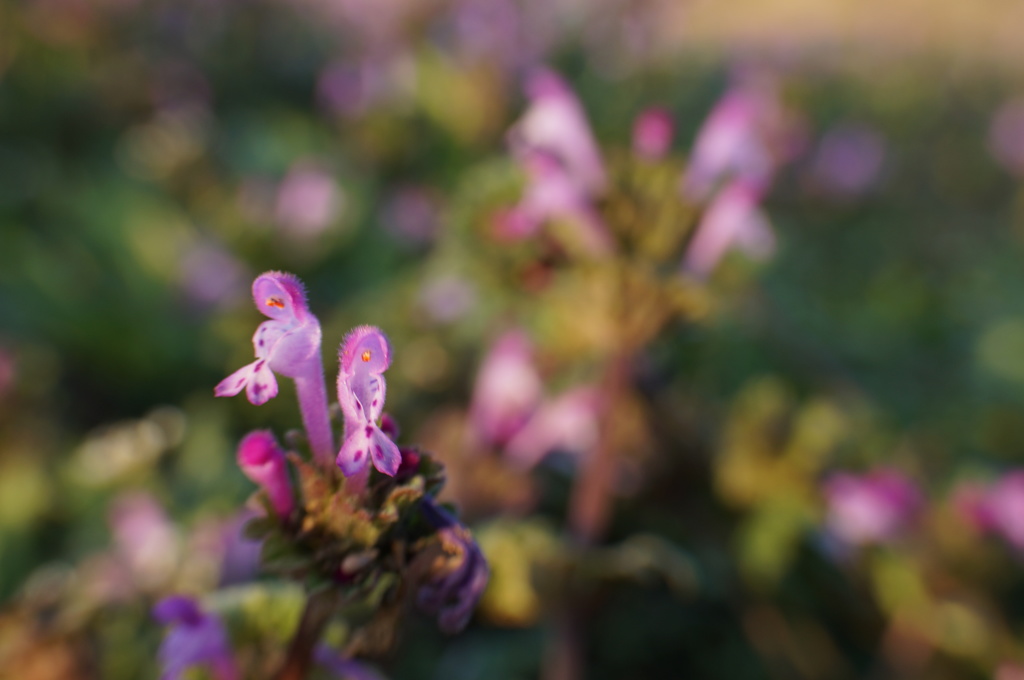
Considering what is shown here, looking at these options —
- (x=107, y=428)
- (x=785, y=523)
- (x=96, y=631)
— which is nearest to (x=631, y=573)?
(x=785, y=523)

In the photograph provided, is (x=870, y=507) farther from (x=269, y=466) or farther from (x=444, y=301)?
(x=269, y=466)

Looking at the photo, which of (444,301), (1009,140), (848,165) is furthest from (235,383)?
(1009,140)

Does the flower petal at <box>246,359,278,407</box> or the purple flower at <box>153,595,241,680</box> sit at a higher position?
the flower petal at <box>246,359,278,407</box>

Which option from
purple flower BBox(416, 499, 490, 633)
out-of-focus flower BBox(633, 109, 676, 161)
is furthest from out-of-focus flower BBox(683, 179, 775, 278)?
purple flower BBox(416, 499, 490, 633)

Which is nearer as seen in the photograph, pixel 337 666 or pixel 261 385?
pixel 261 385

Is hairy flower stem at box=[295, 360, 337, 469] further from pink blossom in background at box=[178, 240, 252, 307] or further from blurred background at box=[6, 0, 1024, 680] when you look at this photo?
pink blossom in background at box=[178, 240, 252, 307]

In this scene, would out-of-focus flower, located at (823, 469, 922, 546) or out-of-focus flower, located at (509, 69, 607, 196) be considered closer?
out-of-focus flower, located at (509, 69, 607, 196)

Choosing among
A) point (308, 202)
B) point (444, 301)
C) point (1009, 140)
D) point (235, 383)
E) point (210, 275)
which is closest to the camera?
point (235, 383)

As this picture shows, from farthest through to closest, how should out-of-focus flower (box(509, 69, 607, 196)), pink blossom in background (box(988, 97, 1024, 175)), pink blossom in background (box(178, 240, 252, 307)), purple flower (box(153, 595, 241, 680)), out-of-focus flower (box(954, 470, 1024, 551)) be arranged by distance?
1. pink blossom in background (box(988, 97, 1024, 175))
2. pink blossom in background (box(178, 240, 252, 307))
3. out-of-focus flower (box(954, 470, 1024, 551))
4. out-of-focus flower (box(509, 69, 607, 196))
5. purple flower (box(153, 595, 241, 680))
